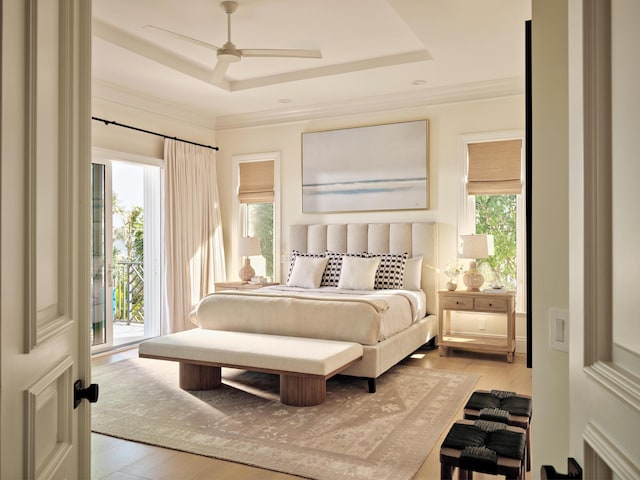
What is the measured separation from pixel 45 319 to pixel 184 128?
6.15 m

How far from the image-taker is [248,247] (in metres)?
6.58

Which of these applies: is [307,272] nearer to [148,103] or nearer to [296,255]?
[296,255]

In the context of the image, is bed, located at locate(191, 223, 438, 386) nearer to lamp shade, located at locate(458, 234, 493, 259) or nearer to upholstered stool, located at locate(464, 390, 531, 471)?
lamp shade, located at locate(458, 234, 493, 259)

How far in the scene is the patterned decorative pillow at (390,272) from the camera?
5730mm

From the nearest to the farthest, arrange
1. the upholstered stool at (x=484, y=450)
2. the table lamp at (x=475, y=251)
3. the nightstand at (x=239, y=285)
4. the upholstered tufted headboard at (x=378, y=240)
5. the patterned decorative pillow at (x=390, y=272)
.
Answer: the upholstered stool at (x=484, y=450) → the table lamp at (x=475, y=251) → the patterned decorative pillow at (x=390, y=272) → the upholstered tufted headboard at (x=378, y=240) → the nightstand at (x=239, y=285)

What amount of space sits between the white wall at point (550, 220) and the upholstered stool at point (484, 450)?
0.41m

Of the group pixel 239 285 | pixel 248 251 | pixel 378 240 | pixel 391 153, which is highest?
pixel 391 153

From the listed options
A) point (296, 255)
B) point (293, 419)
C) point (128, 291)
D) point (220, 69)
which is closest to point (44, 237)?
point (293, 419)

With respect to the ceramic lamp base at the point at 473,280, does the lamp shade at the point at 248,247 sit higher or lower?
higher

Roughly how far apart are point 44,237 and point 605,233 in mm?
Result: 956

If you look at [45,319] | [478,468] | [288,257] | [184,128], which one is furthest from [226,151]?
[45,319]

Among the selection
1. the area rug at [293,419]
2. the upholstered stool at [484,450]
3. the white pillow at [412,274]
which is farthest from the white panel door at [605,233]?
the white pillow at [412,274]

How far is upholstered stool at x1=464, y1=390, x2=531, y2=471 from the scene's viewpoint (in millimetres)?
2469

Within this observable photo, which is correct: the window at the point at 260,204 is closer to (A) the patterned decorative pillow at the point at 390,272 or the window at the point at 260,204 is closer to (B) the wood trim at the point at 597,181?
(A) the patterned decorative pillow at the point at 390,272
